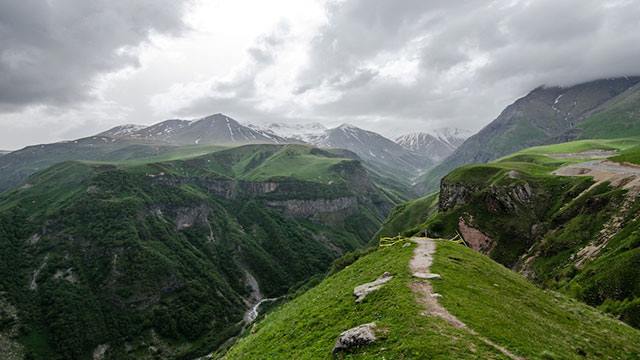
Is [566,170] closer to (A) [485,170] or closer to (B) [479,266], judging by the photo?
(A) [485,170]

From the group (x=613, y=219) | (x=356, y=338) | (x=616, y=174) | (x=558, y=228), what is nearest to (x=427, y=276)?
(x=356, y=338)

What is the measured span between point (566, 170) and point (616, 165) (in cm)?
1544

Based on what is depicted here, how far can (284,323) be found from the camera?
46.8 metres

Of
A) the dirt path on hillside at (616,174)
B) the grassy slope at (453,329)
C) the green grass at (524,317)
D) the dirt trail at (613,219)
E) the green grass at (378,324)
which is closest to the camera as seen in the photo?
the green grass at (378,324)

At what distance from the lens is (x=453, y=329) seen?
3173cm

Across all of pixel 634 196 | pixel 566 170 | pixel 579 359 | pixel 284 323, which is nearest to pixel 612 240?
pixel 634 196

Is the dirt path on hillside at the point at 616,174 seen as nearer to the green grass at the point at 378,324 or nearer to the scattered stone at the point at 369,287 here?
the green grass at the point at 378,324

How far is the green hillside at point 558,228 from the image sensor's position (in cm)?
7050

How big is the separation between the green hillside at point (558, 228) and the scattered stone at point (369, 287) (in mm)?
36377

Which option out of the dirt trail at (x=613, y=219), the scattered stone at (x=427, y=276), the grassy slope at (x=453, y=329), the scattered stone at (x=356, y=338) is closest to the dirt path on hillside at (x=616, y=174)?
the dirt trail at (x=613, y=219)

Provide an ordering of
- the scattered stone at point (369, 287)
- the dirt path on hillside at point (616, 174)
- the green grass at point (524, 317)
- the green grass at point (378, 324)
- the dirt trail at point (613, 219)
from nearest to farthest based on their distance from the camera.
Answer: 1. the green grass at point (378, 324)
2. the green grass at point (524, 317)
3. the scattered stone at point (369, 287)
4. the dirt trail at point (613, 219)
5. the dirt path on hillside at point (616, 174)

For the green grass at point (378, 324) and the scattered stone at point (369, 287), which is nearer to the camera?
the green grass at point (378, 324)

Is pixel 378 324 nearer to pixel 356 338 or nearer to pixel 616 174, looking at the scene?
pixel 356 338

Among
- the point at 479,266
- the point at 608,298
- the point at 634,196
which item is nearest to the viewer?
the point at 479,266
